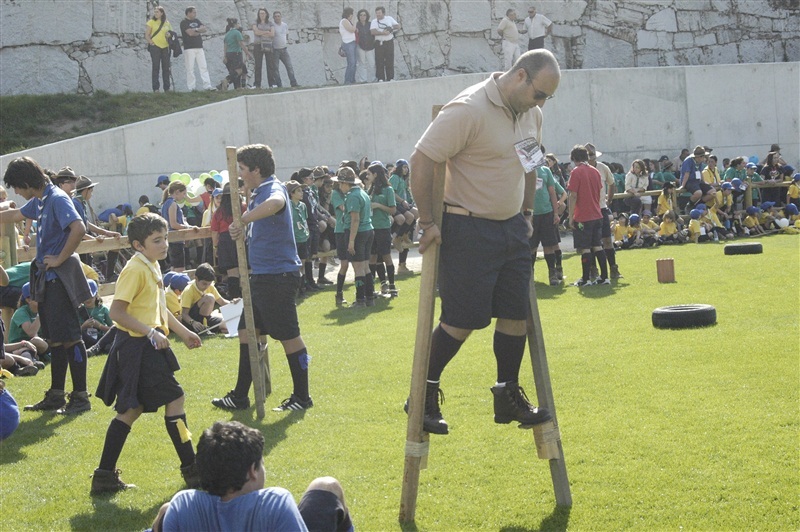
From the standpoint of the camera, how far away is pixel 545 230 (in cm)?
1548

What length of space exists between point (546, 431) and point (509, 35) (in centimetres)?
2766

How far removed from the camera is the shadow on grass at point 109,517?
553 cm

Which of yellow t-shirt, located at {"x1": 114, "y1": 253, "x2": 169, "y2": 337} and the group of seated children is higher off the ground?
yellow t-shirt, located at {"x1": 114, "y1": 253, "x2": 169, "y2": 337}

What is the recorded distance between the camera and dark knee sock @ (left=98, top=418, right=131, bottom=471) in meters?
6.06

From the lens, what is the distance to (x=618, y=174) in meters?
26.4

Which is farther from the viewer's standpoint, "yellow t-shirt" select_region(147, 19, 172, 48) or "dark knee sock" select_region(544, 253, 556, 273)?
"yellow t-shirt" select_region(147, 19, 172, 48)

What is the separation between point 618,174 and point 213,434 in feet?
78.5

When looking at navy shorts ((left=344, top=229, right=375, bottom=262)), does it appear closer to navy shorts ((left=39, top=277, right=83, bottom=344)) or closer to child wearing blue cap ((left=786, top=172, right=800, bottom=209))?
navy shorts ((left=39, top=277, right=83, bottom=344))

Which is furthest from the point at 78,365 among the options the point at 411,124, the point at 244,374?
the point at 411,124

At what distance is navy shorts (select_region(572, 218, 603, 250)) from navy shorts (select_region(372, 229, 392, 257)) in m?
2.91

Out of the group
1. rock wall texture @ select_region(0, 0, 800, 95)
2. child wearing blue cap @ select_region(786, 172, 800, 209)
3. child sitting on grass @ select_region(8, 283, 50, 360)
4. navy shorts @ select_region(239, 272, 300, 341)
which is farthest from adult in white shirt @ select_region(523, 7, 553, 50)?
navy shorts @ select_region(239, 272, 300, 341)

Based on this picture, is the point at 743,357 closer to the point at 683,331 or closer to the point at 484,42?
the point at 683,331

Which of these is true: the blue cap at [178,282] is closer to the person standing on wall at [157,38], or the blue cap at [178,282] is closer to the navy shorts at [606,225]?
the navy shorts at [606,225]

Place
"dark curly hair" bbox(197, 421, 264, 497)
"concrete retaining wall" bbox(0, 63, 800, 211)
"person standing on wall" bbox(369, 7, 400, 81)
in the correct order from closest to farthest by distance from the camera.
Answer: "dark curly hair" bbox(197, 421, 264, 497) < "concrete retaining wall" bbox(0, 63, 800, 211) < "person standing on wall" bbox(369, 7, 400, 81)
